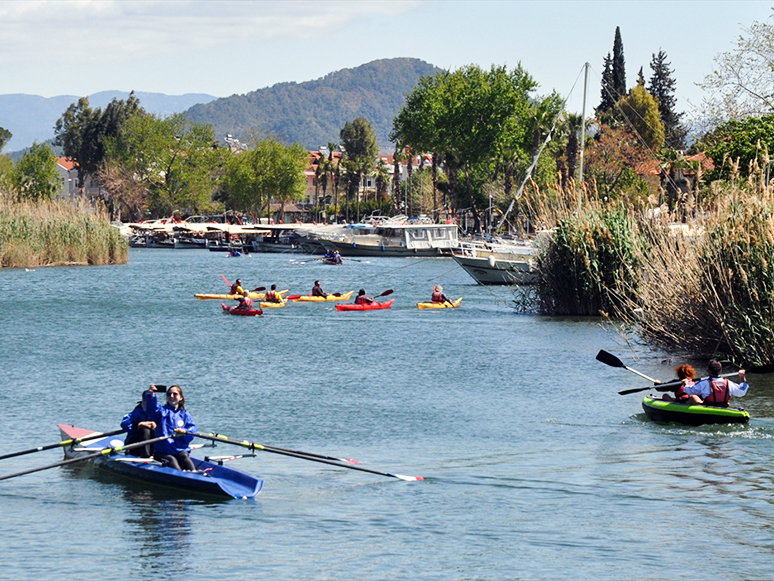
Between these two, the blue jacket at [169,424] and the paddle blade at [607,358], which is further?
the paddle blade at [607,358]

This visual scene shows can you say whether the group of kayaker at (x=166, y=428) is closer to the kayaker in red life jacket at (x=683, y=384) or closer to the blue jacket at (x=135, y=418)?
the blue jacket at (x=135, y=418)

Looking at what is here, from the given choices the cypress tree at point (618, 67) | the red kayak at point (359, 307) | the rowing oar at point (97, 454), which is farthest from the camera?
the cypress tree at point (618, 67)

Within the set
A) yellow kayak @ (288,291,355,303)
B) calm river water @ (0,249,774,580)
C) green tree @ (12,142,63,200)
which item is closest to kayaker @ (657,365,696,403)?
calm river water @ (0,249,774,580)

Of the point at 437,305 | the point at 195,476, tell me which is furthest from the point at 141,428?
the point at 437,305

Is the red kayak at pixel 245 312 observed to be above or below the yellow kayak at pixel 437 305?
below

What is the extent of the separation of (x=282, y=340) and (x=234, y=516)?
25.5m

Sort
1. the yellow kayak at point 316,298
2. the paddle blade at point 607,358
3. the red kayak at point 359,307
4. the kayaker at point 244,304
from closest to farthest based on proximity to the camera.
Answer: the paddle blade at point 607,358
the kayaker at point 244,304
the red kayak at point 359,307
the yellow kayak at point 316,298

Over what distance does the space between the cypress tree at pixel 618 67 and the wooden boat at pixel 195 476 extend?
379ft

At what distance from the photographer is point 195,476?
18.4 metres

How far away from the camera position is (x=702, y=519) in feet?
57.9

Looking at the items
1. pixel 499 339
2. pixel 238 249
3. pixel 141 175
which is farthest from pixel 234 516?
pixel 141 175

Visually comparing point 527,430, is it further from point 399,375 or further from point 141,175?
point 141,175

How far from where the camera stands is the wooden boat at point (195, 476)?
1836 centimetres

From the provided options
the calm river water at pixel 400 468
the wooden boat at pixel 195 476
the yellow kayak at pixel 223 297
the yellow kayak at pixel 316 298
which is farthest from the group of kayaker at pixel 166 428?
the yellow kayak at pixel 316 298
